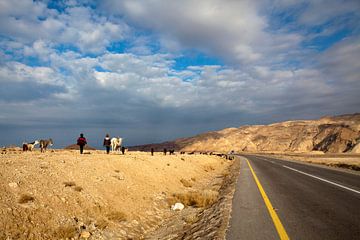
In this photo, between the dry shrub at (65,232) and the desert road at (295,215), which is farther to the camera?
the dry shrub at (65,232)

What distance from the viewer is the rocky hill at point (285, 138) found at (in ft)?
379

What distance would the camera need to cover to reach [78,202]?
10.1 meters

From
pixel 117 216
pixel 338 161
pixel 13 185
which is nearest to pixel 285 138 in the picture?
pixel 338 161

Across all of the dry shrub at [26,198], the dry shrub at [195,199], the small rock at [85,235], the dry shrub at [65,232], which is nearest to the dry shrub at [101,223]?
the small rock at [85,235]

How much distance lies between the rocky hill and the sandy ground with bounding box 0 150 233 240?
112 m

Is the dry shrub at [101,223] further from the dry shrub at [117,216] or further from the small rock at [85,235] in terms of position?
the small rock at [85,235]

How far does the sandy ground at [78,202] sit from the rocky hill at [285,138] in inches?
4408

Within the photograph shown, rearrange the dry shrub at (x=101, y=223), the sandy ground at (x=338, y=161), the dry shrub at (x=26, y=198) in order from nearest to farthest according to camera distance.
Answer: the dry shrub at (x=26, y=198) → the dry shrub at (x=101, y=223) → the sandy ground at (x=338, y=161)

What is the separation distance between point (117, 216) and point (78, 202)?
1493mm

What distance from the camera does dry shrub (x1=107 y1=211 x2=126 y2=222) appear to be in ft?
33.3

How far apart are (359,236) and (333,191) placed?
747cm

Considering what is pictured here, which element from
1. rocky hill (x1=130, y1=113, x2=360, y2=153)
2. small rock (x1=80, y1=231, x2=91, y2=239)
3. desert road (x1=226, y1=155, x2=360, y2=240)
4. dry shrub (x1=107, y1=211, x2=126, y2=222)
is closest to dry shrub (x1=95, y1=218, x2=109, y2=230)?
dry shrub (x1=107, y1=211, x2=126, y2=222)

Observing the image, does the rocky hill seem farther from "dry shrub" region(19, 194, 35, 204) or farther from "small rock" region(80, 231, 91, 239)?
"dry shrub" region(19, 194, 35, 204)

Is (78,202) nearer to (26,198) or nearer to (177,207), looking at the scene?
(26,198)
